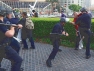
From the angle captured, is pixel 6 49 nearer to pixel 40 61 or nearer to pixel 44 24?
pixel 40 61

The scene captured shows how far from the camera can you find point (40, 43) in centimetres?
1255

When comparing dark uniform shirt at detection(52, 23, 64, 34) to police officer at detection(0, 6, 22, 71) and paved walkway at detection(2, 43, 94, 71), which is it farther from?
police officer at detection(0, 6, 22, 71)

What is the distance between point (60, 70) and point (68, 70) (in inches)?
8.9

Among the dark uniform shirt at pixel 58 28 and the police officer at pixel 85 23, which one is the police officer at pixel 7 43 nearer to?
the dark uniform shirt at pixel 58 28

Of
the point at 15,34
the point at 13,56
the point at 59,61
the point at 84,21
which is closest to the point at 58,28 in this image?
the point at 15,34

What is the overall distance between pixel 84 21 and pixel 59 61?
4.97 feet

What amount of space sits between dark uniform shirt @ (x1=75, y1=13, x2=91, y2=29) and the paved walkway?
1.09m

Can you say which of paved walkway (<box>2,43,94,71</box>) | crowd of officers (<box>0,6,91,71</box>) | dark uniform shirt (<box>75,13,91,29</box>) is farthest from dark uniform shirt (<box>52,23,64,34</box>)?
dark uniform shirt (<box>75,13,91,29</box>)

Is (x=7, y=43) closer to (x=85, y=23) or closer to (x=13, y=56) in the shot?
(x=13, y=56)

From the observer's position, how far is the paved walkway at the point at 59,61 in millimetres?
7537

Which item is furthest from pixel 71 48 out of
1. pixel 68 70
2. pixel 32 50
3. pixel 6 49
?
pixel 6 49

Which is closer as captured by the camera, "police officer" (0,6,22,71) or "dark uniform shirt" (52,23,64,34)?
"police officer" (0,6,22,71)

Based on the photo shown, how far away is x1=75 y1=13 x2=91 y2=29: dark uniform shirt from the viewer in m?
8.52

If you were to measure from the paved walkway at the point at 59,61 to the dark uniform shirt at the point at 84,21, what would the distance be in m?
1.09
